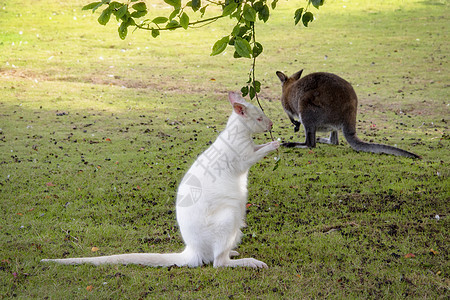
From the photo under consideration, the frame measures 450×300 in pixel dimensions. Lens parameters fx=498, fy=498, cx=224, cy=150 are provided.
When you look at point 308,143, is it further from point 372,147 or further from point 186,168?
point 186,168

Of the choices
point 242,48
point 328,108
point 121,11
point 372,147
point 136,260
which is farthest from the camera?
point 328,108

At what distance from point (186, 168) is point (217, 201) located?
98.7 inches

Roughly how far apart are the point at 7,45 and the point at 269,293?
13.0m

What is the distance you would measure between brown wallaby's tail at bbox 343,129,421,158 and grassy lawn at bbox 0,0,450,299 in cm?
11

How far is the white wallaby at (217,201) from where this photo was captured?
337 centimetres

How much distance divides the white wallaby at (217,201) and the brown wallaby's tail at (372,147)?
309cm

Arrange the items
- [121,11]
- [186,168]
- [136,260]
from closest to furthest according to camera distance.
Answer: [121,11], [136,260], [186,168]

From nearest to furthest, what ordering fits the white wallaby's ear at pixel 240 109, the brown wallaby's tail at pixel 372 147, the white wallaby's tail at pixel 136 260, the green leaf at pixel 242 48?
the green leaf at pixel 242 48
the white wallaby's tail at pixel 136 260
the white wallaby's ear at pixel 240 109
the brown wallaby's tail at pixel 372 147

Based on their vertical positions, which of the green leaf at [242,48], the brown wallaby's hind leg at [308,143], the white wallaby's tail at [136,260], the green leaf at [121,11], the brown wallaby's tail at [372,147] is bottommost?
the brown wallaby's hind leg at [308,143]

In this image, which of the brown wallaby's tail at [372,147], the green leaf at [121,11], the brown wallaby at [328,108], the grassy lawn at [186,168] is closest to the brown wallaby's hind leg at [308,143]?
the brown wallaby at [328,108]

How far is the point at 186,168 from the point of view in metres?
5.88

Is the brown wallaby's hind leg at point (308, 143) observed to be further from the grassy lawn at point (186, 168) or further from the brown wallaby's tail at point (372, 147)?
the brown wallaby's tail at point (372, 147)

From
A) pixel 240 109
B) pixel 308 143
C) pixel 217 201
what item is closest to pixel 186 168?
pixel 308 143

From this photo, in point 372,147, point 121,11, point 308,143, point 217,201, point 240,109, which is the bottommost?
point 308,143
